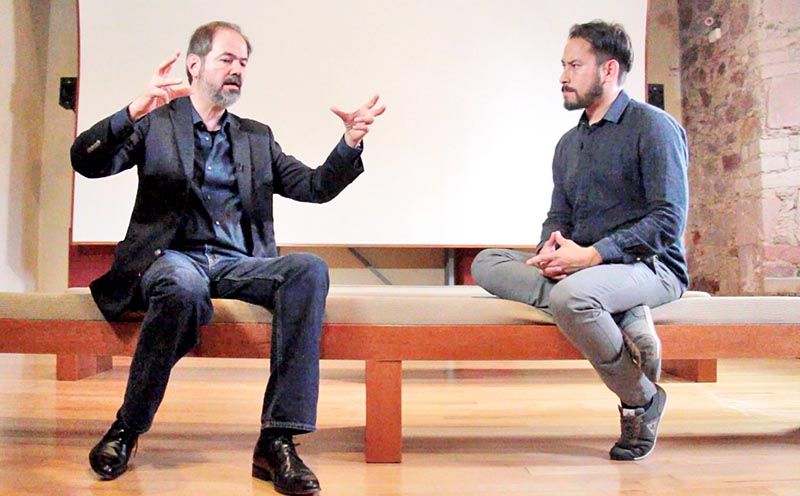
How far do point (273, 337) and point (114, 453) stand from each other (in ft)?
1.32

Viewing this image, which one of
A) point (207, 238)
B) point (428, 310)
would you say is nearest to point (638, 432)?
point (428, 310)

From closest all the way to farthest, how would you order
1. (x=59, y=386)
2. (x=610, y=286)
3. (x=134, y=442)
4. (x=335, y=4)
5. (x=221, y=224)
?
(x=134, y=442) → (x=610, y=286) → (x=221, y=224) → (x=59, y=386) → (x=335, y=4)

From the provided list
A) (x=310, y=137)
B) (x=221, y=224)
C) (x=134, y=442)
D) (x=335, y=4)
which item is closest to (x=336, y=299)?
(x=221, y=224)

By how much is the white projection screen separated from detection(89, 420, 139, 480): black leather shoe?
2.33 meters

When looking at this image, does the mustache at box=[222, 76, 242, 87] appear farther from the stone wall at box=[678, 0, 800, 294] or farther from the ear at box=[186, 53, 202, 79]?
the stone wall at box=[678, 0, 800, 294]

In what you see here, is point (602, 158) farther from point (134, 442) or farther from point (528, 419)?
point (134, 442)

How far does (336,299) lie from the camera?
5.39 ft

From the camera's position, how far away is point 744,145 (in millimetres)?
4016

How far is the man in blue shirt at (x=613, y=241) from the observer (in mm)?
1548

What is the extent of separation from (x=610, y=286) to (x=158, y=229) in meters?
1.07

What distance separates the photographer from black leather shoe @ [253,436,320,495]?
1321mm

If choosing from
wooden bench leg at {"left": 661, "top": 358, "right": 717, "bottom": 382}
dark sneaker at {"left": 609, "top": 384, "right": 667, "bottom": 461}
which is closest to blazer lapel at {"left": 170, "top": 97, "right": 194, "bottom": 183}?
dark sneaker at {"left": 609, "top": 384, "right": 667, "bottom": 461}

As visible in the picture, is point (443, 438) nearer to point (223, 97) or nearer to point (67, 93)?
point (223, 97)

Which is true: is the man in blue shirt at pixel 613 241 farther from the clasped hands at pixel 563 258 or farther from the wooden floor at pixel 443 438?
the wooden floor at pixel 443 438
